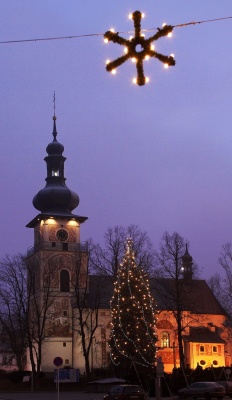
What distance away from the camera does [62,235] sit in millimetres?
79438

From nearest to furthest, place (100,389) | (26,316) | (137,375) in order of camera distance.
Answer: (137,375) < (100,389) < (26,316)

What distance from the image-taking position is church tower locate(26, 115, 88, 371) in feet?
242

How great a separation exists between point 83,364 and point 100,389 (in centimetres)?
2414

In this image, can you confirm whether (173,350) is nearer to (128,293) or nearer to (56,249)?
(56,249)

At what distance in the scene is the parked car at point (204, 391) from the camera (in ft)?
120

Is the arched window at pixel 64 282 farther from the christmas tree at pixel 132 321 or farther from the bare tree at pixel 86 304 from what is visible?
the christmas tree at pixel 132 321

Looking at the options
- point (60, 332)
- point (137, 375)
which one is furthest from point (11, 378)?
point (137, 375)

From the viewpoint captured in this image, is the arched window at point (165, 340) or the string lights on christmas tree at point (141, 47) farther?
the arched window at point (165, 340)

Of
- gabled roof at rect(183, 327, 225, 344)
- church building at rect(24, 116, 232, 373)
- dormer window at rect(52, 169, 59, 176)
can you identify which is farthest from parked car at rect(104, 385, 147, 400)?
dormer window at rect(52, 169, 59, 176)

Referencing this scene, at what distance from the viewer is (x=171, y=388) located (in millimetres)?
41125

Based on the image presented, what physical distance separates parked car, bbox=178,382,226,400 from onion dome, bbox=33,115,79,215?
4456 centimetres

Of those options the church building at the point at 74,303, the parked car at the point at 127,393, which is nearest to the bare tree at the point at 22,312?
the church building at the point at 74,303

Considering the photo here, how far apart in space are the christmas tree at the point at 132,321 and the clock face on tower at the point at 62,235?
36.2m

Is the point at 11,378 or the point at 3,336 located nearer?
the point at 11,378
